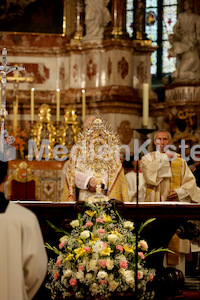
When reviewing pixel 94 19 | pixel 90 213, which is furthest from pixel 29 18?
pixel 90 213

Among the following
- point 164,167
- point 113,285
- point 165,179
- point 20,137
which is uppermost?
point 20,137

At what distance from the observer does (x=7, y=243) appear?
3789 millimetres

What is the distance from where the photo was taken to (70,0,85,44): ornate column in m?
13.8

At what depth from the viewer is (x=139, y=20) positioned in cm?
1426

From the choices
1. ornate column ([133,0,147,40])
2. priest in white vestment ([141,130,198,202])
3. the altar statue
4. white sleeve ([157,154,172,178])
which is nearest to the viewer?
priest in white vestment ([141,130,198,202])

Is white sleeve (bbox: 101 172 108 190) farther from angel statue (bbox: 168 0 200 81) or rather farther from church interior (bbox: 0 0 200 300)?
angel statue (bbox: 168 0 200 81)

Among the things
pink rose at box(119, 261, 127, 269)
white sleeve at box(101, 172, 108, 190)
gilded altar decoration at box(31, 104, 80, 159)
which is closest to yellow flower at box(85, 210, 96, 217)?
pink rose at box(119, 261, 127, 269)

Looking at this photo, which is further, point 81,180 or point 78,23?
point 78,23

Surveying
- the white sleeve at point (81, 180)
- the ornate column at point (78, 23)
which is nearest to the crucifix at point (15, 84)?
the ornate column at point (78, 23)

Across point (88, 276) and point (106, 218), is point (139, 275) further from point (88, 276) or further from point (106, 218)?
point (106, 218)

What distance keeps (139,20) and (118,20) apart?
3.35 ft

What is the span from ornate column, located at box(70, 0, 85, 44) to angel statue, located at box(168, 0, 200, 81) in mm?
1860

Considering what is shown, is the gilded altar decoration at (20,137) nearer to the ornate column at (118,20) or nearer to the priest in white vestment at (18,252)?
the ornate column at (118,20)

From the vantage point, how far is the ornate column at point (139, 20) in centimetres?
1389
